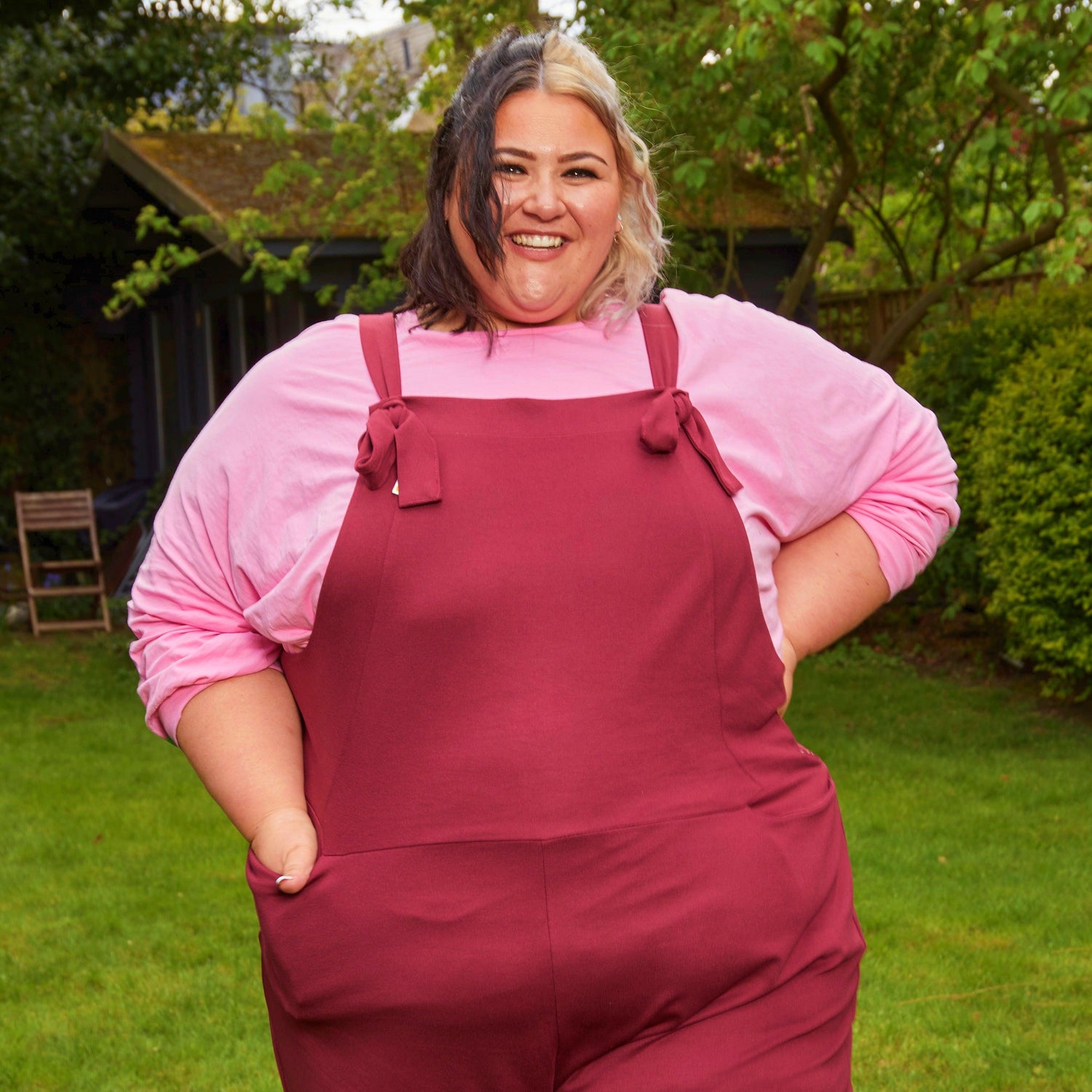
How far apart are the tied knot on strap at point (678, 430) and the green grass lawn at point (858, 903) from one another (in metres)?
2.86

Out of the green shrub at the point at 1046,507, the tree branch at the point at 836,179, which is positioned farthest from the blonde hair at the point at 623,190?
the green shrub at the point at 1046,507

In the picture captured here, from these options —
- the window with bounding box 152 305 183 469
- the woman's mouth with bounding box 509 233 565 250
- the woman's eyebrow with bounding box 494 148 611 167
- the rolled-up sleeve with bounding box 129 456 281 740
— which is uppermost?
the woman's eyebrow with bounding box 494 148 611 167

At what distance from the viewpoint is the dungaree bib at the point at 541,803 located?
1576 millimetres

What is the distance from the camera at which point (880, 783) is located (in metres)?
6.98

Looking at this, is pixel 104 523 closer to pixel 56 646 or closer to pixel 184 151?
pixel 56 646

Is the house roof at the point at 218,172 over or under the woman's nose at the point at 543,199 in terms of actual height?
under

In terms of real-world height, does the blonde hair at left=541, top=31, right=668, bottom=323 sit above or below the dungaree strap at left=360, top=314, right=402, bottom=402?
above

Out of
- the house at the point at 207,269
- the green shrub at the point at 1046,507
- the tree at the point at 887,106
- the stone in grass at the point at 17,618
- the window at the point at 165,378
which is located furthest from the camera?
the window at the point at 165,378

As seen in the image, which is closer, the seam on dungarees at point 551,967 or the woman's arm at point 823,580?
the seam on dungarees at point 551,967

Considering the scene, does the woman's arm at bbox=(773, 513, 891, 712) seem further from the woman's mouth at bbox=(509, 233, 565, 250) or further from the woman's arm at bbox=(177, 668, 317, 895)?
the woman's arm at bbox=(177, 668, 317, 895)

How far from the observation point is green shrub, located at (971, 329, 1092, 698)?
758 centimetres

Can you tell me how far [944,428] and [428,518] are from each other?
8.33 meters

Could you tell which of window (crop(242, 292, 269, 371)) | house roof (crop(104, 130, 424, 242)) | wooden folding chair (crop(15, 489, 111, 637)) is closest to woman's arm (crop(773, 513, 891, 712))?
house roof (crop(104, 130, 424, 242))

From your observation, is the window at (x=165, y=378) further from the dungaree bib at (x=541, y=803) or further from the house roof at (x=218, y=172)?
the dungaree bib at (x=541, y=803)
